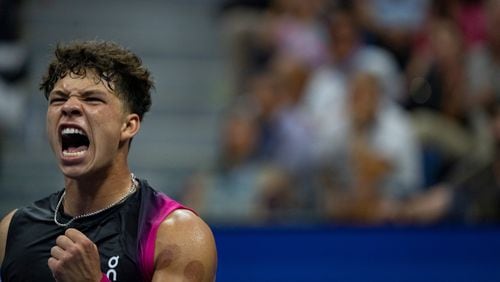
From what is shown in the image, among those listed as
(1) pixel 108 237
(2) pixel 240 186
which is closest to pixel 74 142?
(1) pixel 108 237

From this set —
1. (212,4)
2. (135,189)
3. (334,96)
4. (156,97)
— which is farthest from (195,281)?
(212,4)

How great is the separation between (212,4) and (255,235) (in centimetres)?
280

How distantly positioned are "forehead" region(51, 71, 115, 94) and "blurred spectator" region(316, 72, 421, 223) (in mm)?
2787

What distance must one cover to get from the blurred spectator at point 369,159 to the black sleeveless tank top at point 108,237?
262 centimetres

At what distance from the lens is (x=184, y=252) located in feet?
9.41

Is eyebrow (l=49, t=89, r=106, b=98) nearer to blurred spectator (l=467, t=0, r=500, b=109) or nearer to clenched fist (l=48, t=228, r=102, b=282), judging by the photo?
clenched fist (l=48, t=228, r=102, b=282)

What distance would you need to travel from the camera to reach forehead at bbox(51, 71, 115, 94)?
295 cm

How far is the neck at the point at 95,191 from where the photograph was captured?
306cm

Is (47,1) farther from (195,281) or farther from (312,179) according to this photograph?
(195,281)

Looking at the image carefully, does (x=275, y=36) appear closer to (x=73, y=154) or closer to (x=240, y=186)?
(x=240, y=186)

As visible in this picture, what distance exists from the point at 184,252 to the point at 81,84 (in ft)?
2.01

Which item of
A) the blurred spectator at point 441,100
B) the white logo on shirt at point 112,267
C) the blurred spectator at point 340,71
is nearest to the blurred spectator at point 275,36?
the blurred spectator at point 340,71

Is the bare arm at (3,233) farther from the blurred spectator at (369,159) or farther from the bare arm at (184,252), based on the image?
the blurred spectator at (369,159)

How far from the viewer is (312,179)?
575 cm
